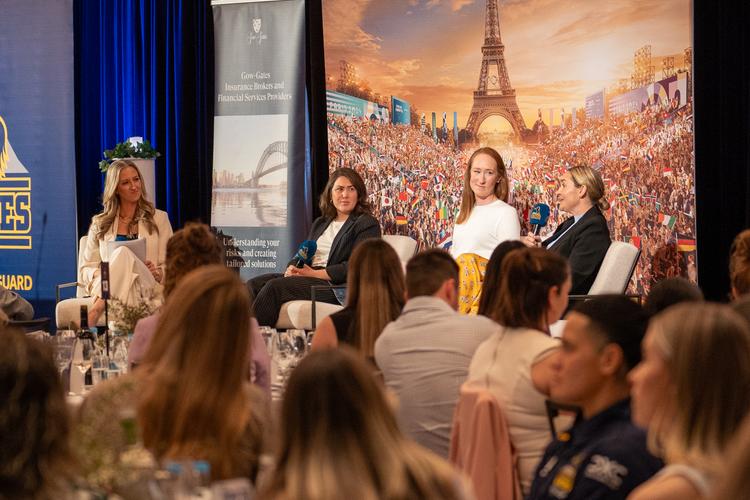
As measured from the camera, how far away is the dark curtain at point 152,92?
9.11 m

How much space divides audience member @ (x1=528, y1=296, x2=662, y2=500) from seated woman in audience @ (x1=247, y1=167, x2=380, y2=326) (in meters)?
4.78

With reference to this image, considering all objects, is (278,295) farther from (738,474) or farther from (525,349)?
(738,474)

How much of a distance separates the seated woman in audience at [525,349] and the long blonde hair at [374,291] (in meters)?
0.70

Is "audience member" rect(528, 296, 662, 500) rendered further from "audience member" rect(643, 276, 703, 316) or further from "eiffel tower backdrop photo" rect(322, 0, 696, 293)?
"eiffel tower backdrop photo" rect(322, 0, 696, 293)

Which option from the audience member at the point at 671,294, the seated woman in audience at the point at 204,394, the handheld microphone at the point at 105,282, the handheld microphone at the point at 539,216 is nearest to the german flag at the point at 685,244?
the handheld microphone at the point at 539,216

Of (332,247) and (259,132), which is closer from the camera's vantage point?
(332,247)

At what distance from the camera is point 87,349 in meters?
Result: 3.88

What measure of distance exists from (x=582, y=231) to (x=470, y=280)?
79 cm

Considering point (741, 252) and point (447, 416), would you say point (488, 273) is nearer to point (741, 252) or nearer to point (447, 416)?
point (447, 416)

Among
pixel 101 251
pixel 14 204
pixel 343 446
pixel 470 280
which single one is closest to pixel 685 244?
pixel 470 280

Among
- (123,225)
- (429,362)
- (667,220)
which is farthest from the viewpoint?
(667,220)

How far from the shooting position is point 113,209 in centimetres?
725

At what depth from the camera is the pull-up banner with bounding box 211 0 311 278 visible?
8.09 metres

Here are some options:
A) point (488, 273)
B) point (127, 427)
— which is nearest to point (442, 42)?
point (488, 273)
